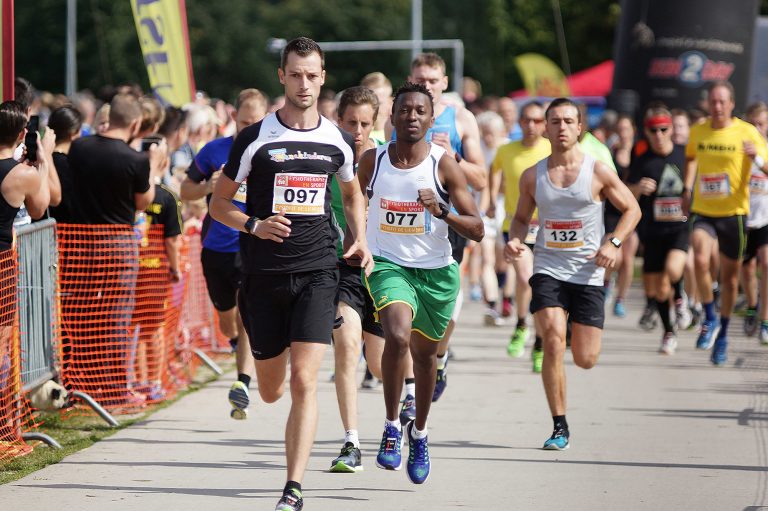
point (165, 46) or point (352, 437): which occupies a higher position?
point (165, 46)

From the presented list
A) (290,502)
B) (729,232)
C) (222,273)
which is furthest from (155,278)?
(729,232)

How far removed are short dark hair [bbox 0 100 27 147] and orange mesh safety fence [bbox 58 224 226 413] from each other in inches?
58.1

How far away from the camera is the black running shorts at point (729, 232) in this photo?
13.6 m

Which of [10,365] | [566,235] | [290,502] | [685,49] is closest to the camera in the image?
[290,502]

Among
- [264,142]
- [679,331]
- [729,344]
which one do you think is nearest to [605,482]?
[264,142]

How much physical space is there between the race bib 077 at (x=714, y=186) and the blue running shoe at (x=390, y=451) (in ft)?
22.3

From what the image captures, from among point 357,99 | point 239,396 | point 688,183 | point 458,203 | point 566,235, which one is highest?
point 357,99

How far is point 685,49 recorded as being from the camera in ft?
75.6

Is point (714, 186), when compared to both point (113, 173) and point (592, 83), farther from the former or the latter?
point (592, 83)

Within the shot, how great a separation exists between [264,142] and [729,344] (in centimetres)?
907

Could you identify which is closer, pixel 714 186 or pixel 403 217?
pixel 403 217

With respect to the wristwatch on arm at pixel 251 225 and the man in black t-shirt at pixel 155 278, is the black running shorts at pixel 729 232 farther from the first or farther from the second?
the wristwatch on arm at pixel 251 225

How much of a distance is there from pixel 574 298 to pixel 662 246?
18.5 ft

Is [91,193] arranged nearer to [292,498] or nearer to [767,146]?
[292,498]
